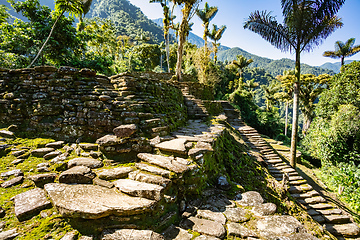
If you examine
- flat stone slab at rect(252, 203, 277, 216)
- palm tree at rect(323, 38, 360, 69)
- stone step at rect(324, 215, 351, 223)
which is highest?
palm tree at rect(323, 38, 360, 69)

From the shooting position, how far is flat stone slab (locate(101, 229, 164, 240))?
194 centimetres

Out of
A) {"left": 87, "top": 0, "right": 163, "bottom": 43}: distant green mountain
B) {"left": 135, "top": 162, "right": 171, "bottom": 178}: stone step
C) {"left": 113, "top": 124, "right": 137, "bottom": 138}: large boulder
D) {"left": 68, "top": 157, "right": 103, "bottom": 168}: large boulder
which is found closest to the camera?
{"left": 135, "top": 162, "right": 171, "bottom": 178}: stone step

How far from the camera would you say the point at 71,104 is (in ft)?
14.3

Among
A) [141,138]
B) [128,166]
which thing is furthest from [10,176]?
[141,138]

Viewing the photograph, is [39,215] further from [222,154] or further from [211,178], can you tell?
[222,154]

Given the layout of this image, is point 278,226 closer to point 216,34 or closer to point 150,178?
point 150,178

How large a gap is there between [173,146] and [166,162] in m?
0.60

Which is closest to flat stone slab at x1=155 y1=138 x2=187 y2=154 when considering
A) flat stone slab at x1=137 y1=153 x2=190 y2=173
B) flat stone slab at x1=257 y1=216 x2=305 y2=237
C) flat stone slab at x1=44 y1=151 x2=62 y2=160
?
flat stone slab at x1=137 y1=153 x2=190 y2=173

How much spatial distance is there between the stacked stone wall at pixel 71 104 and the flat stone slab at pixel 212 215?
7.22 ft

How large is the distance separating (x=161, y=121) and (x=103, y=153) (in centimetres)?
183

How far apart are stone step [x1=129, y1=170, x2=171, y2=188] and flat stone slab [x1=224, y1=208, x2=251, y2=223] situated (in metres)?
1.28

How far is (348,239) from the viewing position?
5.18 m

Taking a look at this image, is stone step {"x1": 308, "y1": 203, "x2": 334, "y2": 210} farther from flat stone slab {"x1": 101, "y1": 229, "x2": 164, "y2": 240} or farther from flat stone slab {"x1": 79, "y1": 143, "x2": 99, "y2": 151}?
flat stone slab {"x1": 79, "y1": 143, "x2": 99, "y2": 151}

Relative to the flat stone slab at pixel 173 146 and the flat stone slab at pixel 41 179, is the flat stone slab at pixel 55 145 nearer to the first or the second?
the flat stone slab at pixel 41 179
